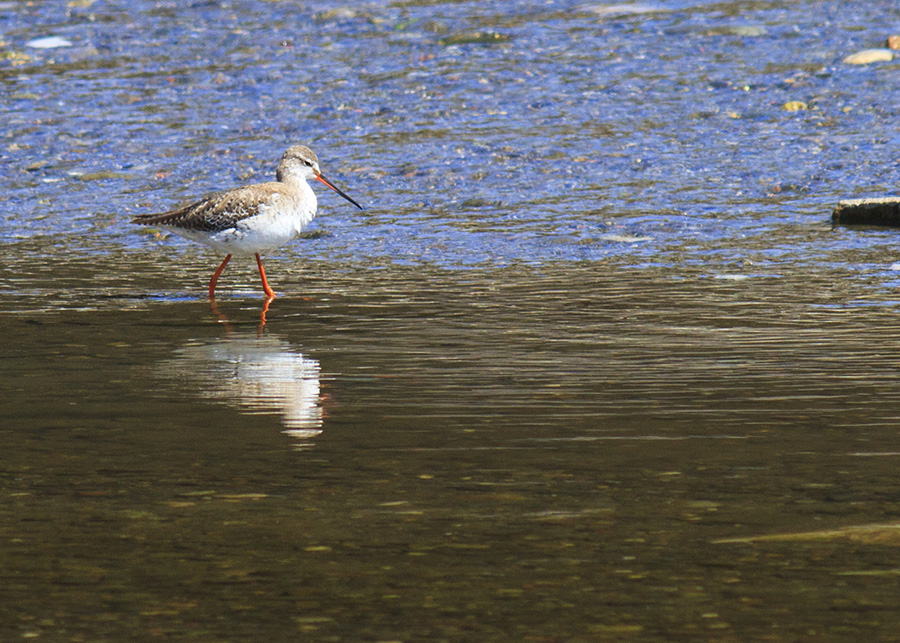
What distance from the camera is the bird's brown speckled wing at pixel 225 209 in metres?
9.00

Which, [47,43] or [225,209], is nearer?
[225,209]

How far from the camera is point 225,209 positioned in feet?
29.8

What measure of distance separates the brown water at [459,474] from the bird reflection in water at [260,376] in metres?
0.02

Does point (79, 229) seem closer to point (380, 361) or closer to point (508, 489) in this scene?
point (380, 361)

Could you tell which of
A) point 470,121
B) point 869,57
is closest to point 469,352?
point 470,121

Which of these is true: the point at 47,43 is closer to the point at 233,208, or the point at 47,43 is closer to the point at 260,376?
the point at 233,208

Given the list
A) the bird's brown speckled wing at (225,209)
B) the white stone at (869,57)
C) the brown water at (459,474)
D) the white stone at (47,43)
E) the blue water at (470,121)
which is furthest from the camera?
the white stone at (47,43)

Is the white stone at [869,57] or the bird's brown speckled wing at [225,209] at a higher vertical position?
the white stone at [869,57]

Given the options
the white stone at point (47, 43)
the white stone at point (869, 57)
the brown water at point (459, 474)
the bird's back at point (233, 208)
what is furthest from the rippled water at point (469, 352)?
the white stone at point (47, 43)

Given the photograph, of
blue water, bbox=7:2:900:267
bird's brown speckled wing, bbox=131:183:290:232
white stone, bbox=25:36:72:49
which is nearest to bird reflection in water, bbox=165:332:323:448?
bird's brown speckled wing, bbox=131:183:290:232

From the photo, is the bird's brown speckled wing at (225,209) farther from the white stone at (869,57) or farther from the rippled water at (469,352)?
the white stone at (869,57)

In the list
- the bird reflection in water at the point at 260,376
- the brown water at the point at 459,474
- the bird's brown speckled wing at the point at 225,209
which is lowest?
the bird reflection in water at the point at 260,376

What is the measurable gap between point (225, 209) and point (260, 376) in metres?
3.08

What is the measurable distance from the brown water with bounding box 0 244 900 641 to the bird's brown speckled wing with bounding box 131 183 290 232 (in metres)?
1.55
